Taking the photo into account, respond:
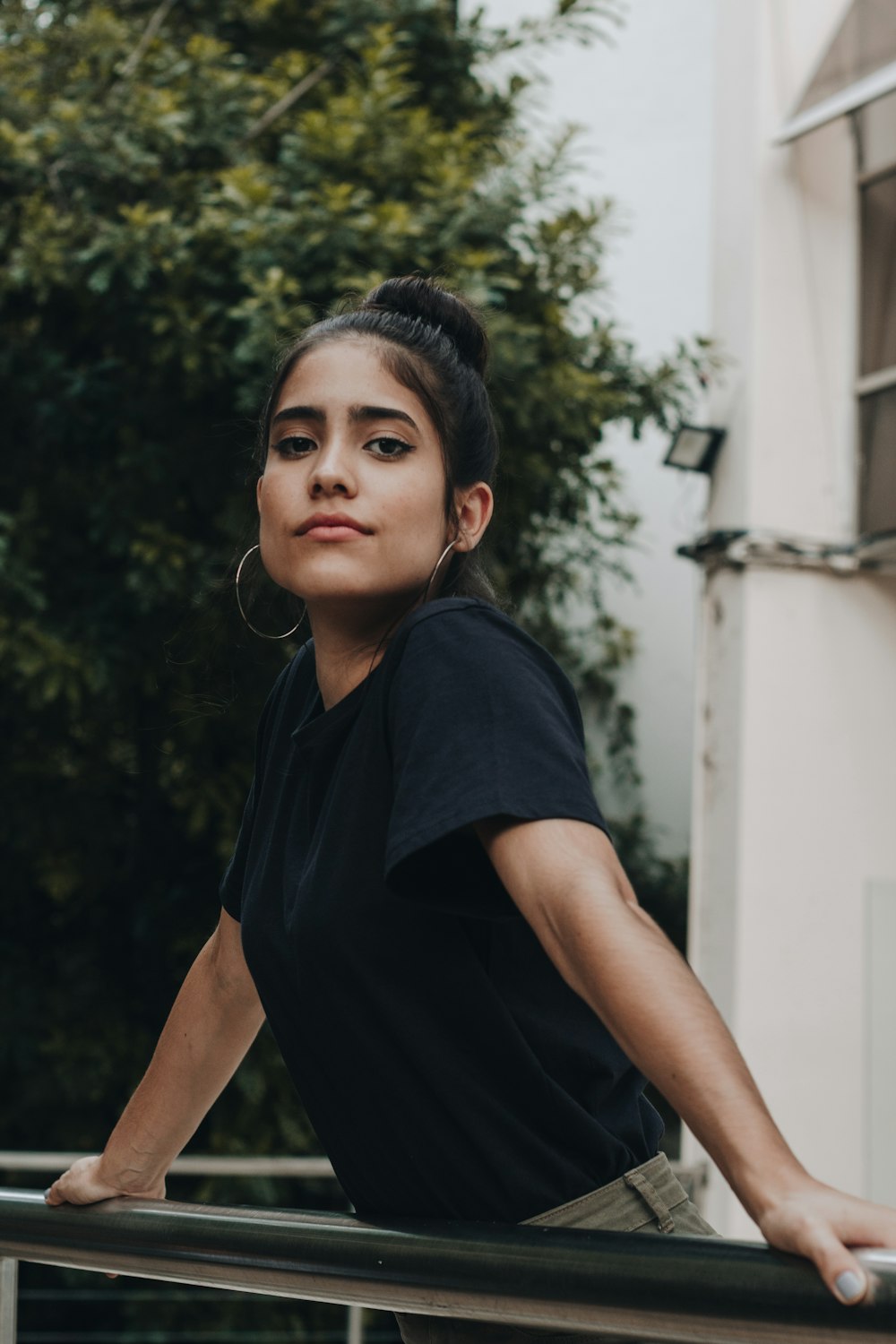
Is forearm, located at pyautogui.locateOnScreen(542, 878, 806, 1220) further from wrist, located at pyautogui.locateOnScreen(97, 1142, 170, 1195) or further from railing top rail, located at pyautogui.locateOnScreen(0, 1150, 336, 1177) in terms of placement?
railing top rail, located at pyautogui.locateOnScreen(0, 1150, 336, 1177)

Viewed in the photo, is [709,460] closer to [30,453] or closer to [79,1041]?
[30,453]

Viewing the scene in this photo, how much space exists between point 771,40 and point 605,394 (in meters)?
1.38

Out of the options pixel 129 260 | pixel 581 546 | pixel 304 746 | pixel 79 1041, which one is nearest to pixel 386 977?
pixel 304 746

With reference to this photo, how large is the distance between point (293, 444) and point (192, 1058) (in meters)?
0.64

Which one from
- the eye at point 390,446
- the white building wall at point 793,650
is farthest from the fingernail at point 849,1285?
the white building wall at point 793,650

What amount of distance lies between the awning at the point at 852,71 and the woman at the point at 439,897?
429cm

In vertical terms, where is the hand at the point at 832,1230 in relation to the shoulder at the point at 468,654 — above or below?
below

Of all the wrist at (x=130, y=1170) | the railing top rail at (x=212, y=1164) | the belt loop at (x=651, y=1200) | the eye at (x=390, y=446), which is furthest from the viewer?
the railing top rail at (x=212, y=1164)

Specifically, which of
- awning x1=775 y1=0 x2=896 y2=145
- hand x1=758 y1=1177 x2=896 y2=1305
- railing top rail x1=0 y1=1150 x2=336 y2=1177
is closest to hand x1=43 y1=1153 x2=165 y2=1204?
hand x1=758 y1=1177 x2=896 y2=1305

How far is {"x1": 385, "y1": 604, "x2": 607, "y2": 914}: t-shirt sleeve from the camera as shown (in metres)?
1.06

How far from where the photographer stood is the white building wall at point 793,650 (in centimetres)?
536

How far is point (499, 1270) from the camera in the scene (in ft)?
3.32

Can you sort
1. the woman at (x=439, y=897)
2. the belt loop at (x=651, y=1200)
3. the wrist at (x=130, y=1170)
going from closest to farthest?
the woman at (x=439, y=897), the belt loop at (x=651, y=1200), the wrist at (x=130, y=1170)

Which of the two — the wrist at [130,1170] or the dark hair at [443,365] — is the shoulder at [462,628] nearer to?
the dark hair at [443,365]
